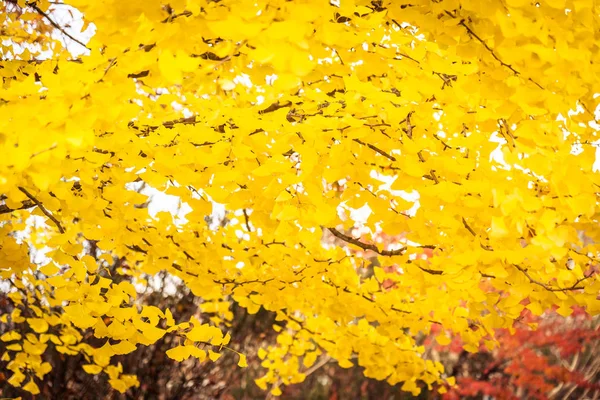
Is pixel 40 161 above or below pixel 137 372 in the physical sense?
above

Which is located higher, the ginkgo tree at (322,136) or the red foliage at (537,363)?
the ginkgo tree at (322,136)

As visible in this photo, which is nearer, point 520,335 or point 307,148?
point 307,148

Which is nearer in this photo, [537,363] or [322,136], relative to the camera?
[322,136]

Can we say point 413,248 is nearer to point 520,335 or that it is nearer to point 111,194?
point 111,194

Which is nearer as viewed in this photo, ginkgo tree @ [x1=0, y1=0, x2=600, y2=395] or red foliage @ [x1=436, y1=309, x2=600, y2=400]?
ginkgo tree @ [x1=0, y1=0, x2=600, y2=395]

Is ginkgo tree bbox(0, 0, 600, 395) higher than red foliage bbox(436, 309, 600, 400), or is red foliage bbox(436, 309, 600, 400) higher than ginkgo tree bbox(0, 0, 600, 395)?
→ ginkgo tree bbox(0, 0, 600, 395)

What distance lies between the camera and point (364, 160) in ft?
5.22

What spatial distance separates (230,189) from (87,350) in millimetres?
2633

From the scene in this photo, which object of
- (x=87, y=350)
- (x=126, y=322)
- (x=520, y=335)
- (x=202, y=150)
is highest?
(x=202, y=150)

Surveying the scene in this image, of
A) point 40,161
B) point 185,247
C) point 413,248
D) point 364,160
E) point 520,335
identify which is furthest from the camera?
point 520,335

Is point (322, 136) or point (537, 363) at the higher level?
point (322, 136)

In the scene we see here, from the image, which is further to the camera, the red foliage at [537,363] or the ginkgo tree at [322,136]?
the red foliage at [537,363]

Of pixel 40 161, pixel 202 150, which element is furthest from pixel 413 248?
pixel 40 161

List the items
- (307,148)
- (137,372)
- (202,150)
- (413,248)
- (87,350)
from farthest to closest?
(137,372), (87,350), (413,248), (202,150), (307,148)
